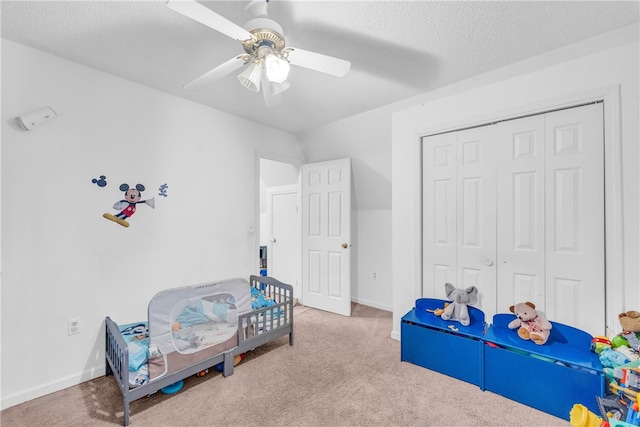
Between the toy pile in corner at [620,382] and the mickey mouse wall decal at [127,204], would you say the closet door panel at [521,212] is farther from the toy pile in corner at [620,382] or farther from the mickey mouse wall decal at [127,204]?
the mickey mouse wall decal at [127,204]

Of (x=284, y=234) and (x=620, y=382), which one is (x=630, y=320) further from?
(x=284, y=234)

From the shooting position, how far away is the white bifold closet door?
201cm

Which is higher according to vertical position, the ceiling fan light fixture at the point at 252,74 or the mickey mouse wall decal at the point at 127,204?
the ceiling fan light fixture at the point at 252,74

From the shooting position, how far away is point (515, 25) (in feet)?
5.85

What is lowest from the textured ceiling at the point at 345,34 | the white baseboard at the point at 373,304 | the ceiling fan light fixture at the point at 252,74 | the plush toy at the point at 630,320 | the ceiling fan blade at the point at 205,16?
the white baseboard at the point at 373,304

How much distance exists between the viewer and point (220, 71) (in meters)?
1.71

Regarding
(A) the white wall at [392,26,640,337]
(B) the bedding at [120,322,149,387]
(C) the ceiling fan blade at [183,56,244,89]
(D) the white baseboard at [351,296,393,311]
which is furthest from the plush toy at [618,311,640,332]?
Answer: (B) the bedding at [120,322,149,387]

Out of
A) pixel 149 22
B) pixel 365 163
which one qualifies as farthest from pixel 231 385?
pixel 365 163

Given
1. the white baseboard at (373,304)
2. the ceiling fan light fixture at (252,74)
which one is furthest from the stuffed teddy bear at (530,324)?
the ceiling fan light fixture at (252,74)

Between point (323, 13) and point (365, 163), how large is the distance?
2171mm

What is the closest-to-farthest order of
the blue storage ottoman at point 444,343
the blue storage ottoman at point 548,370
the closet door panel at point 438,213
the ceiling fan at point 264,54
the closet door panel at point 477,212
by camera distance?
the ceiling fan at point 264,54, the blue storage ottoman at point 548,370, the blue storage ottoman at point 444,343, the closet door panel at point 477,212, the closet door panel at point 438,213

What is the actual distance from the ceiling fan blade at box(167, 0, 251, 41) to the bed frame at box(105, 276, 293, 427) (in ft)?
6.02

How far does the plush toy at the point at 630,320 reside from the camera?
166 centimetres

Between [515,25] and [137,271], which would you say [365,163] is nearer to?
[515,25]
